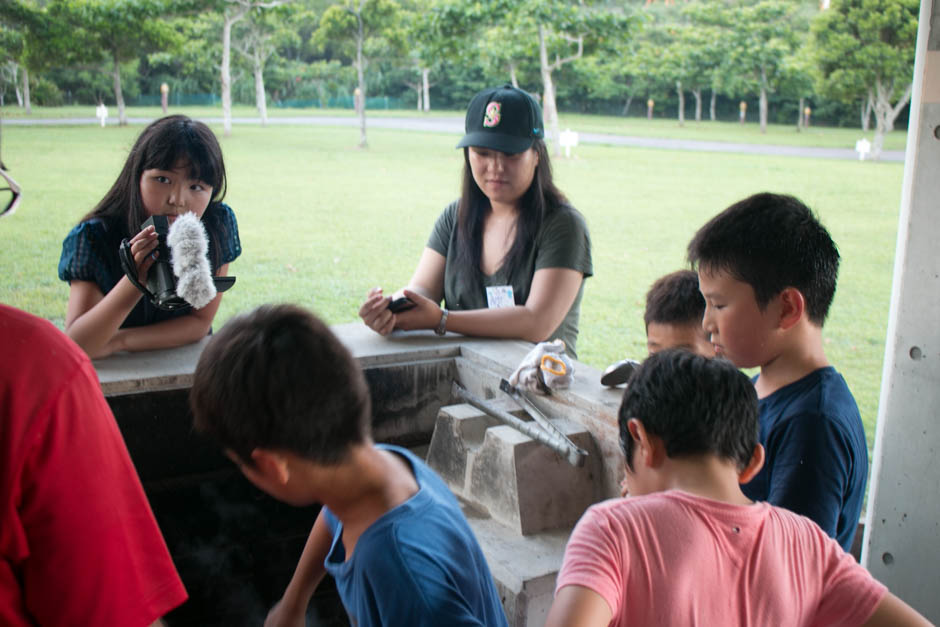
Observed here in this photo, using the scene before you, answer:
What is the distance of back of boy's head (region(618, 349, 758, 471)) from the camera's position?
1.27 metres

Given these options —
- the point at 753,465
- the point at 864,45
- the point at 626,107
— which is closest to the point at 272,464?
the point at 753,465

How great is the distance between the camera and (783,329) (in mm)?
1603

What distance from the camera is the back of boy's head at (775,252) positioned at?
1.62 meters

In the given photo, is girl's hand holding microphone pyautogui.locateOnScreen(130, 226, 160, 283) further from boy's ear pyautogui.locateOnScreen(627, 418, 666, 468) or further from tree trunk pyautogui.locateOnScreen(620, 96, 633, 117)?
tree trunk pyautogui.locateOnScreen(620, 96, 633, 117)

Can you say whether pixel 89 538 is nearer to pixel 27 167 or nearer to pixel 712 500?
pixel 712 500

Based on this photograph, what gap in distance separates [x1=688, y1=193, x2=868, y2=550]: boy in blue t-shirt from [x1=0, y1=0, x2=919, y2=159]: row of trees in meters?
7.94

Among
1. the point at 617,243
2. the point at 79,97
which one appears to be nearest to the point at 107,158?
the point at 79,97

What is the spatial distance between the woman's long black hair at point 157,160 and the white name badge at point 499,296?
93 centimetres

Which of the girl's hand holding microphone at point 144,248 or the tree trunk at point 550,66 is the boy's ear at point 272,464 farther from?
the tree trunk at point 550,66

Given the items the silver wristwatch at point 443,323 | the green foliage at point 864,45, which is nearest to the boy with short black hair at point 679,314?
the silver wristwatch at point 443,323

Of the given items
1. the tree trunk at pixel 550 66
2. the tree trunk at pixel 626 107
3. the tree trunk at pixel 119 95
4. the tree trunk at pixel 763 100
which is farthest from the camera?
the tree trunk at pixel 626 107

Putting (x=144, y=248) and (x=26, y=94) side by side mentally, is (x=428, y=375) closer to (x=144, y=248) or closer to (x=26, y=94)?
(x=144, y=248)

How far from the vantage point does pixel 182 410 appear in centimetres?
229

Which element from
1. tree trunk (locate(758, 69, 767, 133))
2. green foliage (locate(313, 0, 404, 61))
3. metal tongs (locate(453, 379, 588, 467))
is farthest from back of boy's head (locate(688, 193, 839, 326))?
tree trunk (locate(758, 69, 767, 133))
